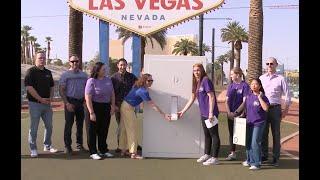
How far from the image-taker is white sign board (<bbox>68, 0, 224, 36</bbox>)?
8828mm

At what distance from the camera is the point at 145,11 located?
352 inches

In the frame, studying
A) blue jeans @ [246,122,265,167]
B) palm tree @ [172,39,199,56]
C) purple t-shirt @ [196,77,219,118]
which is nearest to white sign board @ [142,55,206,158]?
purple t-shirt @ [196,77,219,118]

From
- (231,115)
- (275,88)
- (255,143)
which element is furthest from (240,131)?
(275,88)

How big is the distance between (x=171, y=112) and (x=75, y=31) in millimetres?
7327

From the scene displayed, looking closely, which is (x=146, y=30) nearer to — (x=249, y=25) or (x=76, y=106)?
(x=76, y=106)

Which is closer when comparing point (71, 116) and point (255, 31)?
point (71, 116)

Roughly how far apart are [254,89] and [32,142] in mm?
3758

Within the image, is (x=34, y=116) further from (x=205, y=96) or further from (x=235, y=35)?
(x=235, y=35)

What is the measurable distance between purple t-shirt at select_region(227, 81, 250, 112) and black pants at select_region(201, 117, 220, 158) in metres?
0.51

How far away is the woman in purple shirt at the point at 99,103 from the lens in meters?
7.30

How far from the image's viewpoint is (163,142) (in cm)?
775

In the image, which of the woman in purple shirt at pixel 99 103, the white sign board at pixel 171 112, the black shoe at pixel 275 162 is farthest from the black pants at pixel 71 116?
the black shoe at pixel 275 162

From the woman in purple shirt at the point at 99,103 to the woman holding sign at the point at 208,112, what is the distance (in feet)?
4.80
